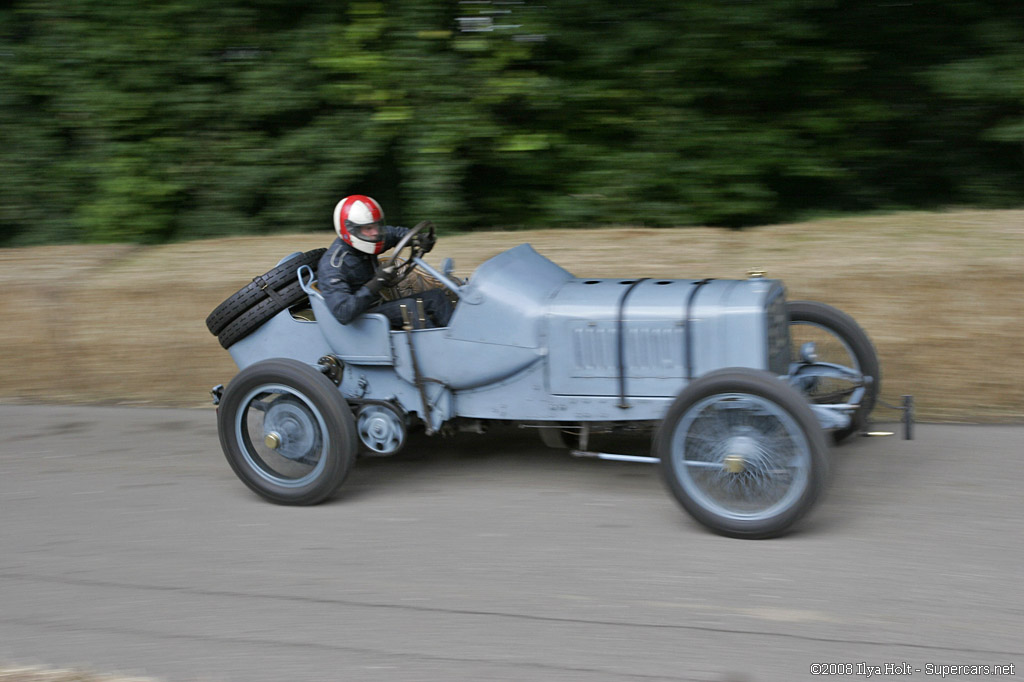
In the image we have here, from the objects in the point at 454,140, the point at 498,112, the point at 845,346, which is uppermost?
the point at 498,112

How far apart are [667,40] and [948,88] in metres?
2.34

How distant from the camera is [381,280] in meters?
5.16

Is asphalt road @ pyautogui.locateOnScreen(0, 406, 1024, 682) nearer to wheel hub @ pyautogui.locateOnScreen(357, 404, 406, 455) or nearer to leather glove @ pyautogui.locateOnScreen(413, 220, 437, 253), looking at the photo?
wheel hub @ pyautogui.locateOnScreen(357, 404, 406, 455)

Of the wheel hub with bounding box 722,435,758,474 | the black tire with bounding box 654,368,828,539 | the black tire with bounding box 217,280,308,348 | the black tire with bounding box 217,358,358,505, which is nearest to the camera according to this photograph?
the black tire with bounding box 654,368,828,539

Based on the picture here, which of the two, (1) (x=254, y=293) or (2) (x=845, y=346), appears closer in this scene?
(2) (x=845, y=346)

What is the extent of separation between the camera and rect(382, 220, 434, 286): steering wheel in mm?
5184

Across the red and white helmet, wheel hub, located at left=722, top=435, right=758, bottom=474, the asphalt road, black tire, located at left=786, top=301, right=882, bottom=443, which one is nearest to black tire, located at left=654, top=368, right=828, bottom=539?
wheel hub, located at left=722, top=435, right=758, bottom=474

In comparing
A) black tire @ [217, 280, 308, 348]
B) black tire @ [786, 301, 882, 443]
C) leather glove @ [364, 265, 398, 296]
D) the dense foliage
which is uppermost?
the dense foliage

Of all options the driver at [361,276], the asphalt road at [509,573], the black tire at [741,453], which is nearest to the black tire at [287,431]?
the asphalt road at [509,573]

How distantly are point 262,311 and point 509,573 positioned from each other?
216 cm

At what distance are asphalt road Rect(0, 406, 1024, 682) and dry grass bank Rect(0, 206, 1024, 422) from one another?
491mm

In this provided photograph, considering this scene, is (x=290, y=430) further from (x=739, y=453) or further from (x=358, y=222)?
(x=739, y=453)

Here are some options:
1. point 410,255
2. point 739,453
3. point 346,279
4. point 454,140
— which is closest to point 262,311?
point 346,279

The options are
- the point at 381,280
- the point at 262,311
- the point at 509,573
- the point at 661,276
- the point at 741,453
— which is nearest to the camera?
the point at 509,573
